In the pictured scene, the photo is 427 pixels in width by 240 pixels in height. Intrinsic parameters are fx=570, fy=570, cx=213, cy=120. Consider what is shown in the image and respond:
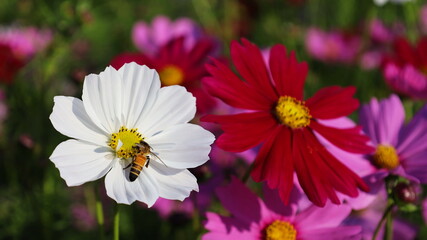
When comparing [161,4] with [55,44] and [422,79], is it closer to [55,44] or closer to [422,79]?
[55,44]

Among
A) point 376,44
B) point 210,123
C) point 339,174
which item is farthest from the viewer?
point 376,44

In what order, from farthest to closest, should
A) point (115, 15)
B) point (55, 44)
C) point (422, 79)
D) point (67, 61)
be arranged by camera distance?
1. point (115, 15)
2. point (67, 61)
3. point (55, 44)
4. point (422, 79)

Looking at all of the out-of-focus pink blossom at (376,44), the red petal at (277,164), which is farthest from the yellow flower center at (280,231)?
the out-of-focus pink blossom at (376,44)

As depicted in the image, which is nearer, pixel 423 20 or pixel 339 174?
pixel 339 174

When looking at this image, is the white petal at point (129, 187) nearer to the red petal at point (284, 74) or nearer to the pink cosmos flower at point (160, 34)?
the red petal at point (284, 74)

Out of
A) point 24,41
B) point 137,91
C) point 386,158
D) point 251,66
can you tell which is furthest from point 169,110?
point 24,41

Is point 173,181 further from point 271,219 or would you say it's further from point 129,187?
point 271,219

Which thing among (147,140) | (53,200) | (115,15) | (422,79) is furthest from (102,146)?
(115,15)
